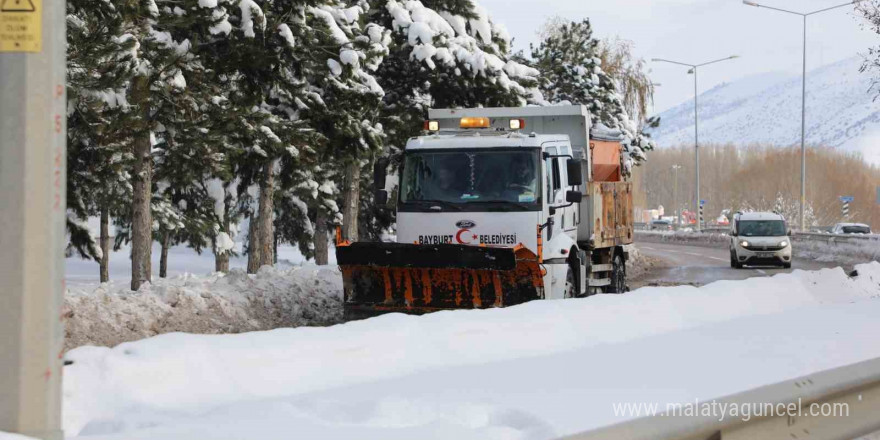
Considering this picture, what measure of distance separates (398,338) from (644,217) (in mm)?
156603

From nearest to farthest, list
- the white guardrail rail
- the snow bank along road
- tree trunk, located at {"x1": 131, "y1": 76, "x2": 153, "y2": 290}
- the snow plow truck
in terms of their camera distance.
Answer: the white guardrail rail, the snow bank along road, the snow plow truck, tree trunk, located at {"x1": 131, "y1": 76, "x2": 153, "y2": 290}

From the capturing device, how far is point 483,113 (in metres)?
16.5

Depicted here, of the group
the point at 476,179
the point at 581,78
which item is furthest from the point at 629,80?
the point at 476,179

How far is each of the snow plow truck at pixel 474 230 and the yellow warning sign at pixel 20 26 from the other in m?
9.34

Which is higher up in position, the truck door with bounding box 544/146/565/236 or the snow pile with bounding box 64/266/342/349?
the truck door with bounding box 544/146/565/236

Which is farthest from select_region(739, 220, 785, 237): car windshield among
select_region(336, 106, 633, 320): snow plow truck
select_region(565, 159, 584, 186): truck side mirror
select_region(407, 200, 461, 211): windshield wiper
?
select_region(407, 200, 461, 211): windshield wiper

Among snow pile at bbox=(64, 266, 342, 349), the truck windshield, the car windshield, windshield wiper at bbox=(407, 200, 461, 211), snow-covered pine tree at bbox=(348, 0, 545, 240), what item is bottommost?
snow pile at bbox=(64, 266, 342, 349)

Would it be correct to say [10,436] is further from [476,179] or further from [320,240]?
[320,240]

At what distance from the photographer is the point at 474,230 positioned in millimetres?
13703

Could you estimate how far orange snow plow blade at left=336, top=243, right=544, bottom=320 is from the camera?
42.3 ft

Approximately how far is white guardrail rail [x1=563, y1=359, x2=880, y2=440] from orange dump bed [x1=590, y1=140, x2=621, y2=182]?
38.1ft

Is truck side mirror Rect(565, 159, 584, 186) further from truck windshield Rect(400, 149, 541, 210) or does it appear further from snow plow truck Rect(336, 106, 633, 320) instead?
truck windshield Rect(400, 149, 541, 210)

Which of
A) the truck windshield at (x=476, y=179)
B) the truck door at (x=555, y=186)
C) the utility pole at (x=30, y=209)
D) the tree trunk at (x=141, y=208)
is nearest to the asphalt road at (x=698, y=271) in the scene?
the truck door at (x=555, y=186)

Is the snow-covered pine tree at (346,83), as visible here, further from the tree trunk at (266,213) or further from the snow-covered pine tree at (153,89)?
the snow-covered pine tree at (153,89)
